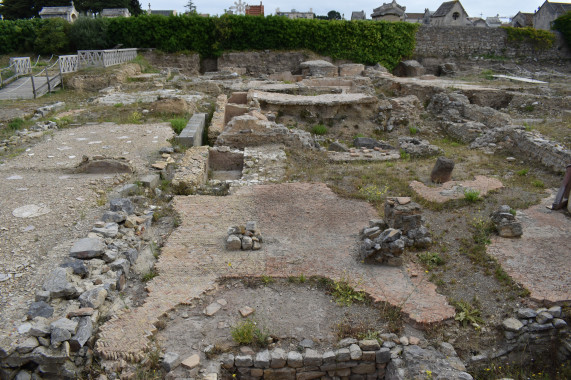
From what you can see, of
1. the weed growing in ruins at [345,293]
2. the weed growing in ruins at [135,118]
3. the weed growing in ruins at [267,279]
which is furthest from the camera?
the weed growing in ruins at [135,118]

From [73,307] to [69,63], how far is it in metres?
18.3

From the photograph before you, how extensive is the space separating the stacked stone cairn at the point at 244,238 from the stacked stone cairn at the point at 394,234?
152cm

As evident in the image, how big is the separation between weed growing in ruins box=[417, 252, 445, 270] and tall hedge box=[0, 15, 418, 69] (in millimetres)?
24281

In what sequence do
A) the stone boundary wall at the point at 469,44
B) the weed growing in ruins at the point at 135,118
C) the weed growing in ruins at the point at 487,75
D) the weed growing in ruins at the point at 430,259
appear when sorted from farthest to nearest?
1. the stone boundary wall at the point at 469,44
2. the weed growing in ruins at the point at 487,75
3. the weed growing in ruins at the point at 135,118
4. the weed growing in ruins at the point at 430,259

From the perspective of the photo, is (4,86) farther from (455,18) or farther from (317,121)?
(455,18)

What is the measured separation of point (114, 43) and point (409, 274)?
26648 millimetres

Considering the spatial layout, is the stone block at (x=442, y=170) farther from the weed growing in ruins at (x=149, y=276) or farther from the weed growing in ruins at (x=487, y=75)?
the weed growing in ruins at (x=487, y=75)

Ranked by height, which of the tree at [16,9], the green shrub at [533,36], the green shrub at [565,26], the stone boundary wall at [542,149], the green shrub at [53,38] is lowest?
the stone boundary wall at [542,149]

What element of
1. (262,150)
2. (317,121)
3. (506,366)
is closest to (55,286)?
(506,366)

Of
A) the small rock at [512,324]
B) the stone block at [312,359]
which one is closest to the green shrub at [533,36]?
the small rock at [512,324]

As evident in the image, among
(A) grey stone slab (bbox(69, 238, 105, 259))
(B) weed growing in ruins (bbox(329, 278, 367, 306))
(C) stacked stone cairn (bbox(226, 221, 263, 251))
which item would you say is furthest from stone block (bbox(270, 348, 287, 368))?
(A) grey stone slab (bbox(69, 238, 105, 259))

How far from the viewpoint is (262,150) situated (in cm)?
1045

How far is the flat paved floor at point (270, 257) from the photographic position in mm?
4602

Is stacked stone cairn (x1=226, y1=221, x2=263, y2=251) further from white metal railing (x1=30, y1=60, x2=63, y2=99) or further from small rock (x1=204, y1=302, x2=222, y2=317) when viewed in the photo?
white metal railing (x1=30, y1=60, x2=63, y2=99)
